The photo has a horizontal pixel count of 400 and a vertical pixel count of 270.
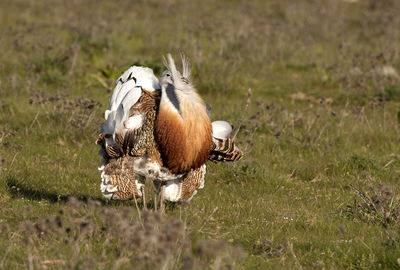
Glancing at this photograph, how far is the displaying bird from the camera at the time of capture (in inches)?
175

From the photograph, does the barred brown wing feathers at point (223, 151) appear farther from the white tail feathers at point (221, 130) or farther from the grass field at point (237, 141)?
the grass field at point (237, 141)

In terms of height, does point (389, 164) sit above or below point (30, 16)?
below

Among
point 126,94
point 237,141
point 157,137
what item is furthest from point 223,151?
point 237,141

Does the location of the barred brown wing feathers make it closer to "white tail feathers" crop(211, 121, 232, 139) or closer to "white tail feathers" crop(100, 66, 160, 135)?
"white tail feathers" crop(211, 121, 232, 139)

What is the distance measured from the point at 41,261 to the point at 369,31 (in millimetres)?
11863

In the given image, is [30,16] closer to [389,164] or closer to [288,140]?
[288,140]

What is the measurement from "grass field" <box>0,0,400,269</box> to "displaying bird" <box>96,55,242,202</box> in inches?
14.5

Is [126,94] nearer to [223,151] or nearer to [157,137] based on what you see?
[157,137]

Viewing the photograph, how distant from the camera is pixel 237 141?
7.05 meters

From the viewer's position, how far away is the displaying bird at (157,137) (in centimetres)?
445

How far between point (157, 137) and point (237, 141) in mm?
2621

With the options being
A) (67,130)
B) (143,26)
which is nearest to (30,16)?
(143,26)

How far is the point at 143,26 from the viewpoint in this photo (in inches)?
519

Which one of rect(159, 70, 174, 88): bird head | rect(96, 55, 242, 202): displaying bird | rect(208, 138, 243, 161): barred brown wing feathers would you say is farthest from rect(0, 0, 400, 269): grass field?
rect(159, 70, 174, 88): bird head
